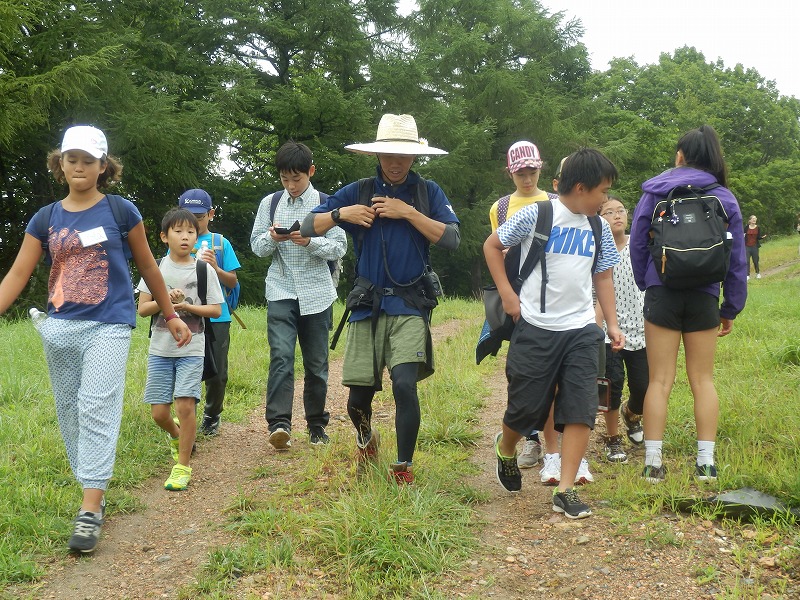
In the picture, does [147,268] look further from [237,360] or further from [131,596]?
[237,360]

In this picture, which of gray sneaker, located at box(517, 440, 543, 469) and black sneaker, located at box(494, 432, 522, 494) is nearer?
black sneaker, located at box(494, 432, 522, 494)

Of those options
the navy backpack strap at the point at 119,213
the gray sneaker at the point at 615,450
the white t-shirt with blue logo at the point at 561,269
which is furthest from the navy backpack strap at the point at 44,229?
the gray sneaker at the point at 615,450

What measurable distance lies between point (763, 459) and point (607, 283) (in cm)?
135

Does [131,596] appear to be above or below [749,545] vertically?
below

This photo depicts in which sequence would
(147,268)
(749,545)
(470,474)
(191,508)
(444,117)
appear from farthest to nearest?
1. (444,117)
2. (470,474)
3. (191,508)
4. (147,268)
5. (749,545)

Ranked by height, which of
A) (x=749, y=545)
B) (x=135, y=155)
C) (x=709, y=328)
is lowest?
(x=749, y=545)

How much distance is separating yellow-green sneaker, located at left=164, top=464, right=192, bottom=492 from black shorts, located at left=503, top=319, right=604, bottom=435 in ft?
6.99

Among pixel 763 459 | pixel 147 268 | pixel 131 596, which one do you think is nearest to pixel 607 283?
pixel 763 459

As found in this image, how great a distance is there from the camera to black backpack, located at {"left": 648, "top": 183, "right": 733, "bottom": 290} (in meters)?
4.15

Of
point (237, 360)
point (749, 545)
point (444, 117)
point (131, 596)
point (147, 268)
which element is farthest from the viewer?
point (444, 117)

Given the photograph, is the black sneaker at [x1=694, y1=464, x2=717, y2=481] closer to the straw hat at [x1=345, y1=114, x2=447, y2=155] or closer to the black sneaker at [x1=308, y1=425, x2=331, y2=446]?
the straw hat at [x1=345, y1=114, x2=447, y2=155]

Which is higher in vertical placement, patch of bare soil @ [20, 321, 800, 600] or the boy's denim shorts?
the boy's denim shorts

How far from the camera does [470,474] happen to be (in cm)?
496

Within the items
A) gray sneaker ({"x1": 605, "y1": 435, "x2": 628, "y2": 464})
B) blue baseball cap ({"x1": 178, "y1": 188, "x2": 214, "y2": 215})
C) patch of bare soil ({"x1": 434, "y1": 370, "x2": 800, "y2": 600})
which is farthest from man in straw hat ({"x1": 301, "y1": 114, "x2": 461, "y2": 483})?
blue baseball cap ({"x1": 178, "y1": 188, "x2": 214, "y2": 215})
